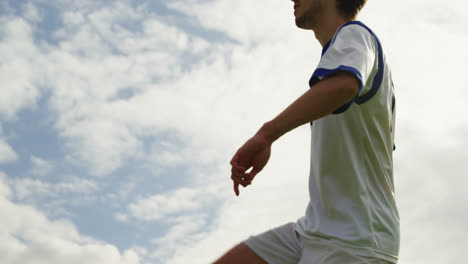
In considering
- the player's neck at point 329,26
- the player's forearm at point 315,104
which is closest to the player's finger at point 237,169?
the player's forearm at point 315,104

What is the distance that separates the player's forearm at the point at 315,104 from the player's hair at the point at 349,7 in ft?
4.11

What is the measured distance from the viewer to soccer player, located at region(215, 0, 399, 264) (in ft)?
8.77

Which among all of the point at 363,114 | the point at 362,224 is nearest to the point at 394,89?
the point at 363,114

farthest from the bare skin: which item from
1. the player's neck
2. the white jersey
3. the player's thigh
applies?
the player's neck

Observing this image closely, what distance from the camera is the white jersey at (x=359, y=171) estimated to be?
305cm

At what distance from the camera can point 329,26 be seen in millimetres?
3746

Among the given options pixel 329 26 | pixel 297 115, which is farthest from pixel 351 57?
pixel 329 26

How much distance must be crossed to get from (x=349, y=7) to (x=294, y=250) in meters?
1.71

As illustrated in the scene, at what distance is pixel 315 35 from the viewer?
3867 mm

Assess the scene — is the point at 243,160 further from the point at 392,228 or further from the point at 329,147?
the point at 392,228

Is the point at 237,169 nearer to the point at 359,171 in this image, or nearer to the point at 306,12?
the point at 359,171

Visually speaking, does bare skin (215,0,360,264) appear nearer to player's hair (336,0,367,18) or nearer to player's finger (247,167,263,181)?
player's finger (247,167,263,181)

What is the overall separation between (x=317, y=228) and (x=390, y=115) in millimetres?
869

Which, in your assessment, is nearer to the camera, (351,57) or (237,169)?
(237,169)
